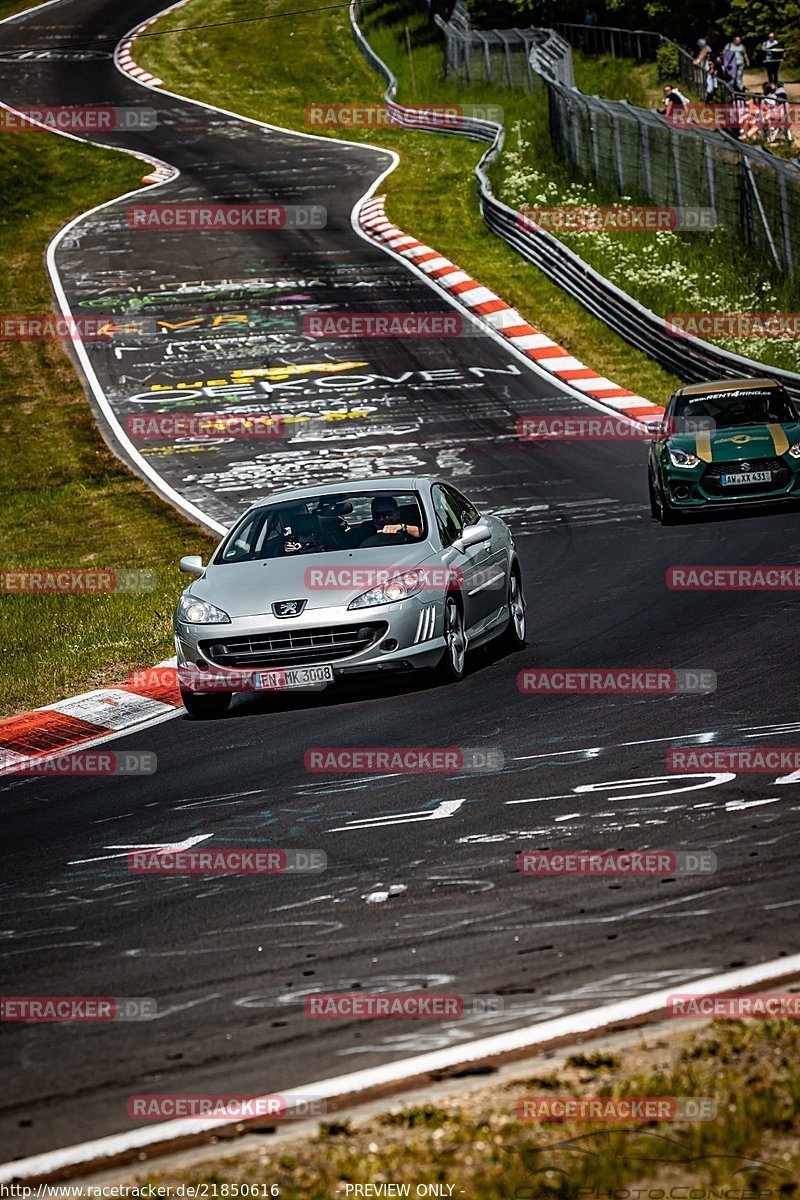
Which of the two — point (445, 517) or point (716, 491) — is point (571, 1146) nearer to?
point (445, 517)

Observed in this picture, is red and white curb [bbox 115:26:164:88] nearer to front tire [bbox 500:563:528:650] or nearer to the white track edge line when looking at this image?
front tire [bbox 500:563:528:650]

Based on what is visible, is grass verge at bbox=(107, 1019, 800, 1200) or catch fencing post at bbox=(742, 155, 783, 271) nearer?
grass verge at bbox=(107, 1019, 800, 1200)

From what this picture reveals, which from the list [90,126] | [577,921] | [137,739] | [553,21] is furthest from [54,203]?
[577,921]

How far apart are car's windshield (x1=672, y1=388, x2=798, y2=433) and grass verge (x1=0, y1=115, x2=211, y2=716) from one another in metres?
5.62

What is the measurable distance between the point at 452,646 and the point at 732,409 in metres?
8.10

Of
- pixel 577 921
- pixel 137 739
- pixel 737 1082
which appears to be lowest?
pixel 137 739

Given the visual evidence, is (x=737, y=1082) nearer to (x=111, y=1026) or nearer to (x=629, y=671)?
(x=111, y=1026)

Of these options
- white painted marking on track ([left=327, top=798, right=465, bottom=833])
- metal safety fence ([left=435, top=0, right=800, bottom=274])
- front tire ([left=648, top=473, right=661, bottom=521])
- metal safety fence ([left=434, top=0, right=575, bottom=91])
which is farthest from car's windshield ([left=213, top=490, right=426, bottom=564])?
metal safety fence ([left=434, top=0, right=575, bottom=91])

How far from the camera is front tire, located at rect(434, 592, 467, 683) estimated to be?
11.5m

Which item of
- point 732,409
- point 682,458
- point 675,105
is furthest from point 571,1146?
point 675,105

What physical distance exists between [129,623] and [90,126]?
4008cm

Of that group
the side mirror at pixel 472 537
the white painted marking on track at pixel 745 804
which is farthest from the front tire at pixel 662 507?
the white painted marking on track at pixel 745 804

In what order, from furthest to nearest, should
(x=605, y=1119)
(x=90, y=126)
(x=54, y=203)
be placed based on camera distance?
(x=90, y=126) < (x=54, y=203) < (x=605, y=1119)

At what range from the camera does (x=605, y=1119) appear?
14.3 feet
